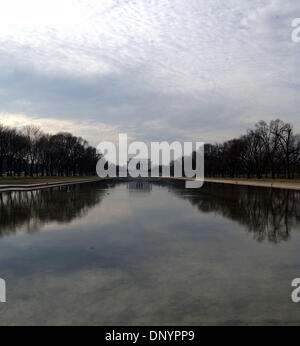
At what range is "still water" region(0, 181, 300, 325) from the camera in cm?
432

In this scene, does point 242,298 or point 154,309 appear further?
point 242,298

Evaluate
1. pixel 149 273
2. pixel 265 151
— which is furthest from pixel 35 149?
pixel 149 273

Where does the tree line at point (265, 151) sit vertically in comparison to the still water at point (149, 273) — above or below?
above

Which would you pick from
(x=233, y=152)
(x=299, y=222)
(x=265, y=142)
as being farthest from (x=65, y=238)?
(x=233, y=152)

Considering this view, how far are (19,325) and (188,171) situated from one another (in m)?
122

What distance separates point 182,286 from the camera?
5.37m

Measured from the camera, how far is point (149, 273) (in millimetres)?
6066

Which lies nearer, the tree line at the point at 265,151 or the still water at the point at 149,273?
the still water at the point at 149,273

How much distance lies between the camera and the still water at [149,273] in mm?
4316

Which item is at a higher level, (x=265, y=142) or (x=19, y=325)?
(x=265, y=142)

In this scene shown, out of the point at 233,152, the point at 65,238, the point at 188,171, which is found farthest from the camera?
the point at 188,171

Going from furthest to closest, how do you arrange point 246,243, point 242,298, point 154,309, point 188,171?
point 188,171, point 246,243, point 242,298, point 154,309

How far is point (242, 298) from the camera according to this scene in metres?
4.83

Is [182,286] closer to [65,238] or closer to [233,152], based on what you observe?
[65,238]
